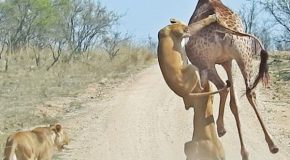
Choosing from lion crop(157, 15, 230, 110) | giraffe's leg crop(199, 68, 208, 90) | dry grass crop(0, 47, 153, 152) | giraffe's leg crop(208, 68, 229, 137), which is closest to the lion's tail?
dry grass crop(0, 47, 153, 152)

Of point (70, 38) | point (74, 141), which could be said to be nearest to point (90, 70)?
point (70, 38)

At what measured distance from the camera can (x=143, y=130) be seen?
1377 cm

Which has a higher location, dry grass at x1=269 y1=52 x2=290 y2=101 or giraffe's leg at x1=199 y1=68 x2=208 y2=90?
giraffe's leg at x1=199 y1=68 x2=208 y2=90

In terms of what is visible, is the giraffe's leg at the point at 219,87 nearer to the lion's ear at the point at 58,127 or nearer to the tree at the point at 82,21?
the lion's ear at the point at 58,127

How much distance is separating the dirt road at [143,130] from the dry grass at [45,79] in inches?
42.8

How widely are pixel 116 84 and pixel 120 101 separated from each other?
5.25 meters

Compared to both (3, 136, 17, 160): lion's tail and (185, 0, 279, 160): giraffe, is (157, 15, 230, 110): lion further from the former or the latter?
(3, 136, 17, 160): lion's tail

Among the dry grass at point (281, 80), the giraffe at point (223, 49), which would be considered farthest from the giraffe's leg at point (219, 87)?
the dry grass at point (281, 80)

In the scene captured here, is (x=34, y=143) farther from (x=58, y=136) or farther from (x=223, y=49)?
(x=223, y=49)

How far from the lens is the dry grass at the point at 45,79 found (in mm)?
16109

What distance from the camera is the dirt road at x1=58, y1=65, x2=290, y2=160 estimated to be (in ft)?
36.8

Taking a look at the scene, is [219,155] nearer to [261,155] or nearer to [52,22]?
[261,155]

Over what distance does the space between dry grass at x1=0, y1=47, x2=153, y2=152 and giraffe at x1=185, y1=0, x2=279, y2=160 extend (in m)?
7.41

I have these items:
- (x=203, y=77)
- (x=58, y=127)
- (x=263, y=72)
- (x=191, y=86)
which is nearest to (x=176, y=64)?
(x=191, y=86)
